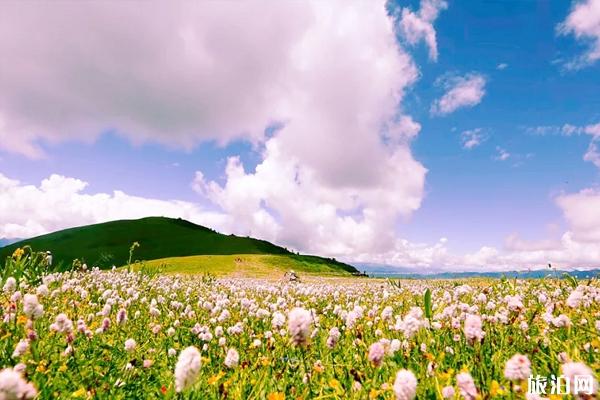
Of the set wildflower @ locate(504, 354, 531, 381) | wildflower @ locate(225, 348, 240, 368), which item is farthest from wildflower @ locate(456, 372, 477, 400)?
wildflower @ locate(225, 348, 240, 368)

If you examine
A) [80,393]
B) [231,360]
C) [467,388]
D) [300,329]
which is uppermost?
[300,329]

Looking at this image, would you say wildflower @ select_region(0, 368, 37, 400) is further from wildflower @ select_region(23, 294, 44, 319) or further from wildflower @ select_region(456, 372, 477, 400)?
wildflower @ select_region(456, 372, 477, 400)

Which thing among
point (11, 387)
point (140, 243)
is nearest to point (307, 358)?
point (11, 387)

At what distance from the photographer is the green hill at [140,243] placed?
68125 mm

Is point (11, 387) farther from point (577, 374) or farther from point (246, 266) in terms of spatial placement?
point (246, 266)

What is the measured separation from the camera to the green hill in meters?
68.1

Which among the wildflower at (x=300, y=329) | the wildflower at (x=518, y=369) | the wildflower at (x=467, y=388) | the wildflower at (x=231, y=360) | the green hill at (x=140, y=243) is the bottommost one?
the wildflower at (x=231, y=360)

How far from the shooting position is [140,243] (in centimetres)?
7762

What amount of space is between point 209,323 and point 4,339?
3494 mm

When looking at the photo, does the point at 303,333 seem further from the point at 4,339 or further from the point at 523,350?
the point at 4,339

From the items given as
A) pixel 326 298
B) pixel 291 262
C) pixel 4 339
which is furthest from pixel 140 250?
pixel 4 339

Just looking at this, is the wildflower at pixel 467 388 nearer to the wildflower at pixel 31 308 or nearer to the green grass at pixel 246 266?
the wildflower at pixel 31 308

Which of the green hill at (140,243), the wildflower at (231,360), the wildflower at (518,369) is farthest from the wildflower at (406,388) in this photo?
the green hill at (140,243)

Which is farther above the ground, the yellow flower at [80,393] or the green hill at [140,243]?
the green hill at [140,243]
